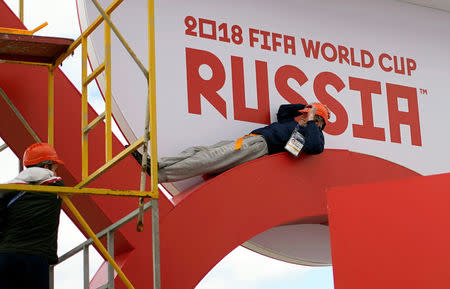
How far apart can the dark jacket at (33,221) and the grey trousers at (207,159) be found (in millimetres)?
1801

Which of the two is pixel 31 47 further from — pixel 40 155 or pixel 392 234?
pixel 392 234

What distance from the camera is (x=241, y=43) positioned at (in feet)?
28.2

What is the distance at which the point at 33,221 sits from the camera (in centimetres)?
543

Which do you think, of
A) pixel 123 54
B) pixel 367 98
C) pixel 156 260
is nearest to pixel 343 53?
pixel 367 98

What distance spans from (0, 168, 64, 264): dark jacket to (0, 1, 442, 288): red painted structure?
0.88 metres

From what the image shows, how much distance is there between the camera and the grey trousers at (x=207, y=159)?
727 centimetres

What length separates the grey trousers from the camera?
7.27 metres

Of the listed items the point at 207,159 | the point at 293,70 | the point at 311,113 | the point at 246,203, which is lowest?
the point at 246,203

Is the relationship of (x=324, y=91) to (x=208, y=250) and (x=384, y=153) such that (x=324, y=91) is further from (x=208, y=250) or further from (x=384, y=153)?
(x=208, y=250)

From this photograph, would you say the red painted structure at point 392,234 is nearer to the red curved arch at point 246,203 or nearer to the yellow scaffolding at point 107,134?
the red curved arch at point 246,203

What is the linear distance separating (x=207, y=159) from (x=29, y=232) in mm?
2313

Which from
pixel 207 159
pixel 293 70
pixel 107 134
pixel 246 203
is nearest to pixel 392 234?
pixel 246 203

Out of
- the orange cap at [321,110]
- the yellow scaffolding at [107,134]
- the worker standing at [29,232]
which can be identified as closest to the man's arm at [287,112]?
the orange cap at [321,110]

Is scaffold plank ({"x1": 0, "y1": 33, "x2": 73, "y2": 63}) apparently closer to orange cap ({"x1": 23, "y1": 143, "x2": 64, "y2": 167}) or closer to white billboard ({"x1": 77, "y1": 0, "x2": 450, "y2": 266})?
orange cap ({"x1": 23, "y1": 143, "x2": 64, "y2": 167})
